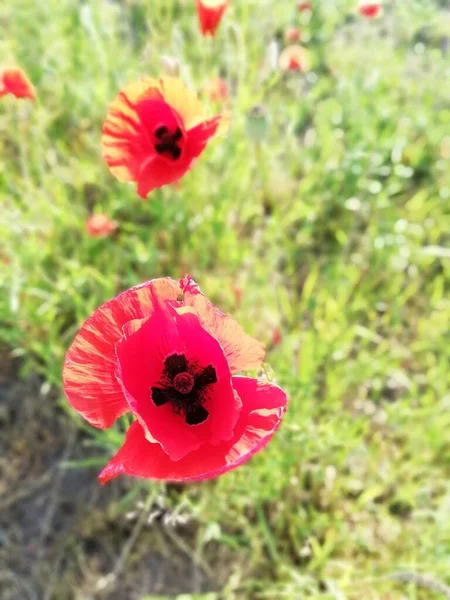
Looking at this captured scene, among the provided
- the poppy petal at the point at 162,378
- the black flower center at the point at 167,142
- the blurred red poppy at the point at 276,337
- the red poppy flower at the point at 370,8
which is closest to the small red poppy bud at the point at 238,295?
the blurred red poppy at the point at 276,337

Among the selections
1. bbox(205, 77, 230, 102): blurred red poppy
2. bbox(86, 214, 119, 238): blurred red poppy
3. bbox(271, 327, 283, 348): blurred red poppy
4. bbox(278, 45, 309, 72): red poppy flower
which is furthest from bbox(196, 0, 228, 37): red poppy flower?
bbox(271, 327, 283, 348): blurred red poppy

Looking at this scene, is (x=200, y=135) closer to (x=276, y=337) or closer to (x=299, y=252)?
(x=276, y=337)

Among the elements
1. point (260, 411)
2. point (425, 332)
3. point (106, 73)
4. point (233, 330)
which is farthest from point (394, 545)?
point (106, 73)

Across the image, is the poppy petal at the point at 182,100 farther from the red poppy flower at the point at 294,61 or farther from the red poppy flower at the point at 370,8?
the red poppy flower at the point at 370,8

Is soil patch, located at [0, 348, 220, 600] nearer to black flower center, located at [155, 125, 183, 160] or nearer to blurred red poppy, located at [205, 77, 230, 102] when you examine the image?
black flower center, located at [155, 125, 183, 160]

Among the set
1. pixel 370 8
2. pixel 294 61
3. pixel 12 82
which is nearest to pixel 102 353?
pixel 12 82
